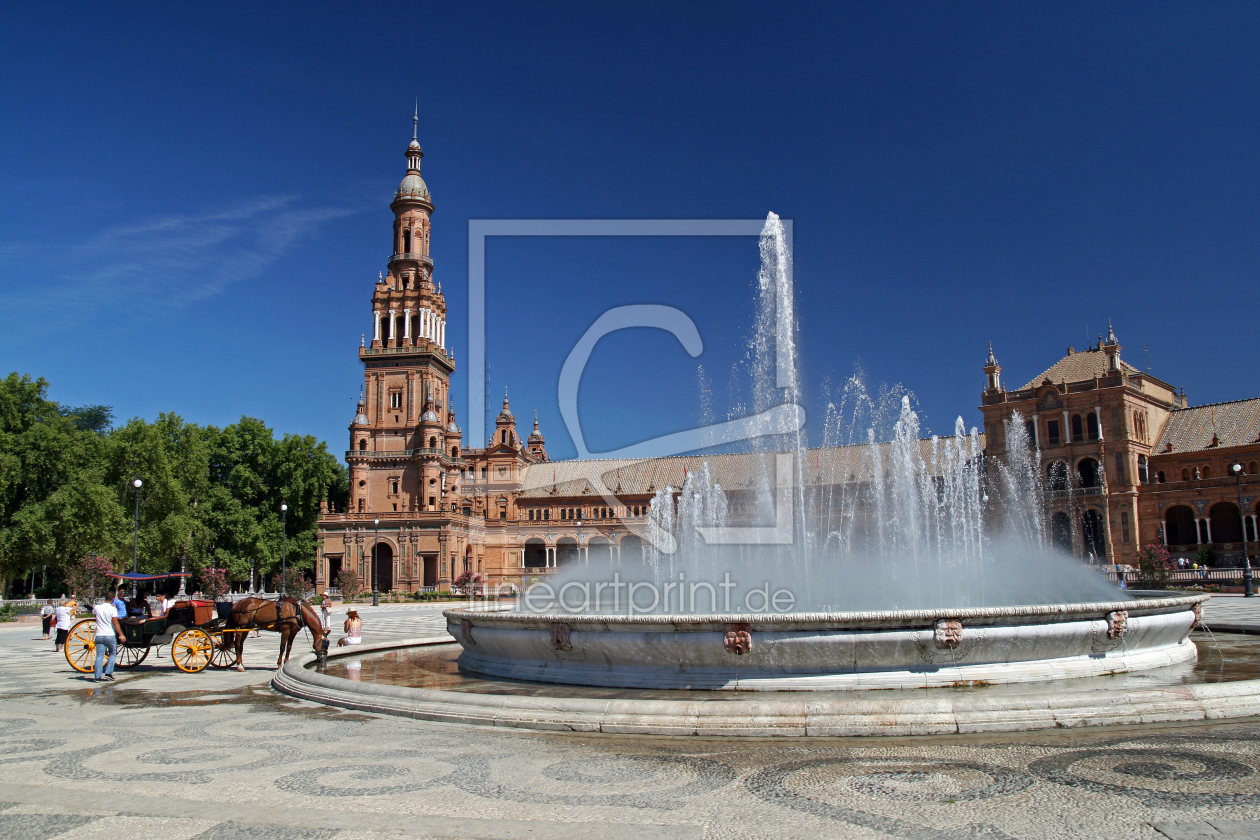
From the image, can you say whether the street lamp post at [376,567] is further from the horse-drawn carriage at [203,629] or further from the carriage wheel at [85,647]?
the horse-drawn carriage at [203,629]

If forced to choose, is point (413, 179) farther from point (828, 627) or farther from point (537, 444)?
point (828, 627)

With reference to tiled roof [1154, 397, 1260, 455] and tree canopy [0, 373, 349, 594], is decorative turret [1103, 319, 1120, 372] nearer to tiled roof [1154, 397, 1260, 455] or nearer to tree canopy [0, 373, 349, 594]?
tiled roof [1154, 397, 1260, 455]

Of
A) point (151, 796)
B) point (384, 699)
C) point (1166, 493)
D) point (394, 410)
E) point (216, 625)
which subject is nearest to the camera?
point (151, 796)

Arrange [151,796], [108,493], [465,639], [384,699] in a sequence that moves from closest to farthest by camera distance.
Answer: [151,796], [384,699], [465,639], [108,493]

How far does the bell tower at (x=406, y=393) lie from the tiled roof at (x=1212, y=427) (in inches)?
2323

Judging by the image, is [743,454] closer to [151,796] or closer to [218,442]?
[218,442]

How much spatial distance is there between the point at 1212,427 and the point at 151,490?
74.4 metres

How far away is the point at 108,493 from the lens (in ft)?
140

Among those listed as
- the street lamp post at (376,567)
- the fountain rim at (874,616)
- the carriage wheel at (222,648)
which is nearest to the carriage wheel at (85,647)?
the carriage wheel at (222,648)

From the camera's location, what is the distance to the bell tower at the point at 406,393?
245 ft

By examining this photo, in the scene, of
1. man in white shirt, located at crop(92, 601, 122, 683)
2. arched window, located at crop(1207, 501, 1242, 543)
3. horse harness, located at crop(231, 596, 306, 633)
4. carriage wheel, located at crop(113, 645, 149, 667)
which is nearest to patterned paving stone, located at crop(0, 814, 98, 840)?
horse harness, located at crop(231, 596, 306, 633)

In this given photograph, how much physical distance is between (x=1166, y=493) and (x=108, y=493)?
221 ft

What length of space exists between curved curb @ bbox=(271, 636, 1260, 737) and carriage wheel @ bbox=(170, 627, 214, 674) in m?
8.05

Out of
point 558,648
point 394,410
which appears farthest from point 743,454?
point 558,648
